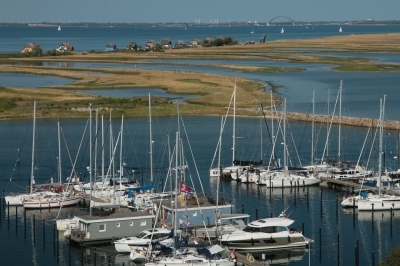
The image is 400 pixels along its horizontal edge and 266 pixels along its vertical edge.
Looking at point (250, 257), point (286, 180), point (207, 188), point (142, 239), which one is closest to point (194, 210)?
point (142, 239)

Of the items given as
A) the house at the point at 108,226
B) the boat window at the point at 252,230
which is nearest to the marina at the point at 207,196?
the house at the point at 108,226

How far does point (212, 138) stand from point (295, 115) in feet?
41.1

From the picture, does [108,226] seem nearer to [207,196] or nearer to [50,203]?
[207,196]

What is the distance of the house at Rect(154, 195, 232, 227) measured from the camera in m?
39.3

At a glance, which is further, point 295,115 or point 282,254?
point 295,115

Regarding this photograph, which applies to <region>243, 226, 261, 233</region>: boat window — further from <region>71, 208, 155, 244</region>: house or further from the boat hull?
the boat hull

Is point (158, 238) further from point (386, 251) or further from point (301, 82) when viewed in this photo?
point (301, 82)

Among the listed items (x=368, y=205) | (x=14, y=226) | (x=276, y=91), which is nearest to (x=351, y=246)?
(x=368, y=205)

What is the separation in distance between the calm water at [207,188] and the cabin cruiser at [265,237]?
3.02ft

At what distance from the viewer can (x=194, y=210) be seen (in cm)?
3944

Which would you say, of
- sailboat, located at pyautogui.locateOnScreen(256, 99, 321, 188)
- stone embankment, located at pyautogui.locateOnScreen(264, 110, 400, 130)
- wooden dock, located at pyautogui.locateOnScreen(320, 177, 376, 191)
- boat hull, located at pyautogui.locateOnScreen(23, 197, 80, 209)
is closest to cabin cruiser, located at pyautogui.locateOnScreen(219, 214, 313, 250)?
boat hull, located at pyautogui.locateOnScreen(23, 197, 80, 209)

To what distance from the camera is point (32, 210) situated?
1827 inches

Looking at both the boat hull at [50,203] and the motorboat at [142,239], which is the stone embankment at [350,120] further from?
the motorboat at [142,239]

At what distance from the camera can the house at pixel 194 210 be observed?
39344 mm
